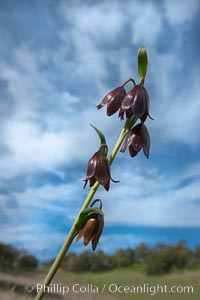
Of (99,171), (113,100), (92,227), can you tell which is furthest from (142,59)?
(92,227)

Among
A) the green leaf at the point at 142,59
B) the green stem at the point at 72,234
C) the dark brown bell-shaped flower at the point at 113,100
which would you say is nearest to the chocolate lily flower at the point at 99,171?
the green stem at the point at 72,234

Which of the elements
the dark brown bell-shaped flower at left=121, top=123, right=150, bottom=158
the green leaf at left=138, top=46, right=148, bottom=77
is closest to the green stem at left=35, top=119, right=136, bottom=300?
the dark brown bell-shaped flower at left=121, top=123, right=150, bottom=158

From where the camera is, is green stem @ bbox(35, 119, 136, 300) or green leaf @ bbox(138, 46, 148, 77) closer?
green stem @ bbox(35, 119, 136, 300)

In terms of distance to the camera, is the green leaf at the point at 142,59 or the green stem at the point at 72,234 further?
the green leaf at the point at 142,59

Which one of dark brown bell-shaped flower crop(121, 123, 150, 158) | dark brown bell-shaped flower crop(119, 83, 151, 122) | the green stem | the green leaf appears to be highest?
the green leaf

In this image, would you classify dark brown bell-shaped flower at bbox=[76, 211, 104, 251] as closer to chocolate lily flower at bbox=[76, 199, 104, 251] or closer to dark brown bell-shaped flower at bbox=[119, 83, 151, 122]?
chocolate lily flower at bbox=[76, 199, 104, 251]

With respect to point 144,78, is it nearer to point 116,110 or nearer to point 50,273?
point 116,110

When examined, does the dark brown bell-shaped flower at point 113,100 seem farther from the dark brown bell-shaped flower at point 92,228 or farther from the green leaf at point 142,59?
the dark brown bell-shaped flower at point 92,228

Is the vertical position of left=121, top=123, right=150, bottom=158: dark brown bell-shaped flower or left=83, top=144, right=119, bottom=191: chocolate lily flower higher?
left=121, top=123, right=150, bottom=158: dark brown bell-shaped flower
